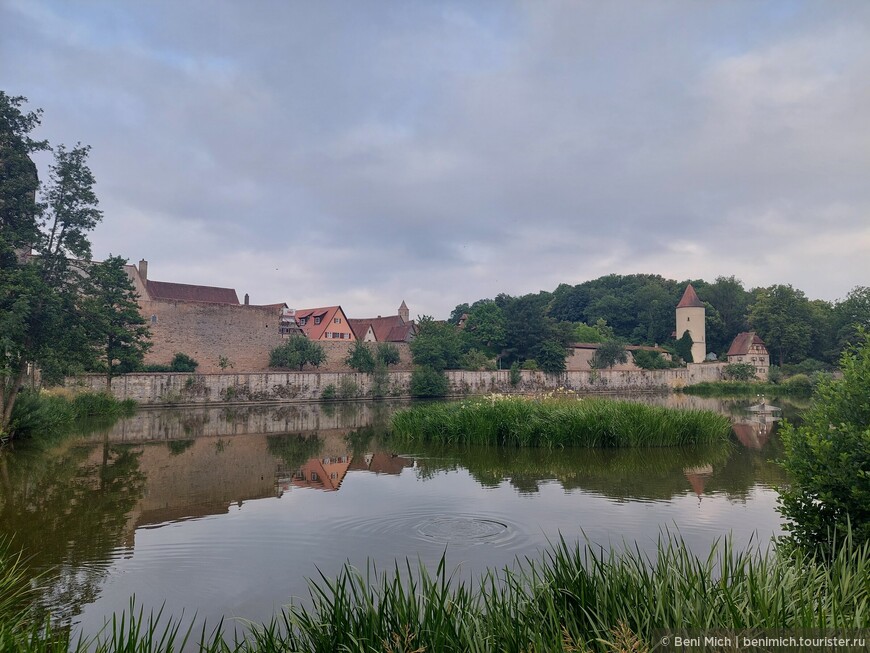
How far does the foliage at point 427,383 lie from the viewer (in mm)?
45812

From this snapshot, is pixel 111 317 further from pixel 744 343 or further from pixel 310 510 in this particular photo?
pixel 744 343

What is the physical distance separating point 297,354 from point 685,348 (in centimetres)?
5036

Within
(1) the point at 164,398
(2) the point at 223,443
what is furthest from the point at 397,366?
(2) the point at 223,443

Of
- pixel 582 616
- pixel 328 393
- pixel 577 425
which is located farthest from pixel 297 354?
pixel 582 616

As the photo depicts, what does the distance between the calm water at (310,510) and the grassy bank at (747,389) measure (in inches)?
1431

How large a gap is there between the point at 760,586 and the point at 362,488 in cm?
863

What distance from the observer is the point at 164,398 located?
1442 inches

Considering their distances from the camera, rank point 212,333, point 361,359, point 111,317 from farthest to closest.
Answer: point 212,333, point 361,359, point 111,317

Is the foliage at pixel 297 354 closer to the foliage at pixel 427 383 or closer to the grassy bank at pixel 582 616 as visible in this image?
the foliage at pixel 427 383

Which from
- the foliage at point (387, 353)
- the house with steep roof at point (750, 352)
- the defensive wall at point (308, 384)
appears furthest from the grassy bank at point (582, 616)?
the house with steep roof at point (750, 352)

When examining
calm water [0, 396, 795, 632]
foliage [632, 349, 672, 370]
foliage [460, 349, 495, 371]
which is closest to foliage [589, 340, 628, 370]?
foliage [632, 349, 672, 370]

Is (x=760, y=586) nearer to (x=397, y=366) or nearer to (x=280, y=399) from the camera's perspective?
(x=280, y=399)

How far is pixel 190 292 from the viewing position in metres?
60.7

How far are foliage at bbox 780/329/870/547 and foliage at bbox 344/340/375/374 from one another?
4122 cm
